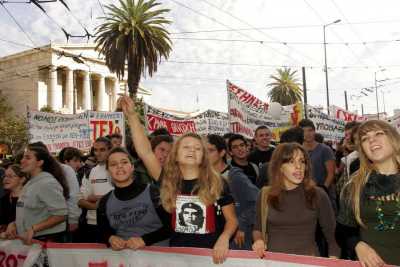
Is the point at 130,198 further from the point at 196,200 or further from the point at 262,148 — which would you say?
the point at 262,148

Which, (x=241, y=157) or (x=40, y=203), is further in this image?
(x=241, y=157)

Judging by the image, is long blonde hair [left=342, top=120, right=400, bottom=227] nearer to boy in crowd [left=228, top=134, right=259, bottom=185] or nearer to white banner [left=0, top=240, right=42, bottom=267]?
boy in crowd [left=228, top=134, right=259, bottom=185]

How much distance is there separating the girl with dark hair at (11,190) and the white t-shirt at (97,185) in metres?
0.72

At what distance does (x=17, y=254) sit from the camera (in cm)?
436

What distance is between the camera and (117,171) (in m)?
3.63

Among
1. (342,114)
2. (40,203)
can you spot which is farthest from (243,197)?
(342,114)

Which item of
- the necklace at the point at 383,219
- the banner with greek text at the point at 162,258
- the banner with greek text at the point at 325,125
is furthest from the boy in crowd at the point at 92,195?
the banner with greek text at the point at 325,125

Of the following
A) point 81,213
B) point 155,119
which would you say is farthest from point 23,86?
point 81,213

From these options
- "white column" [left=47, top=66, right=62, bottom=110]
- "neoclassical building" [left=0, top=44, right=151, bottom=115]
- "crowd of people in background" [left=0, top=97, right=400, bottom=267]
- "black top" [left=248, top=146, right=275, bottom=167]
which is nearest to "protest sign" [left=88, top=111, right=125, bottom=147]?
"black top" [left=248, top=146, right=275, bottom=167]

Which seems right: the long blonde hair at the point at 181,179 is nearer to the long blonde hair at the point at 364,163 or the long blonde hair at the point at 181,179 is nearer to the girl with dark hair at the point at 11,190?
the long blonde hair at the point at 364,163

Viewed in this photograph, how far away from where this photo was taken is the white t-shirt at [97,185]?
5.37 m

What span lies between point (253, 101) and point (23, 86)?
56.4 metres

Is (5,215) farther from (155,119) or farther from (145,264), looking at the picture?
(155,119)

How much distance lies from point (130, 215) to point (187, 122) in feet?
26.7
